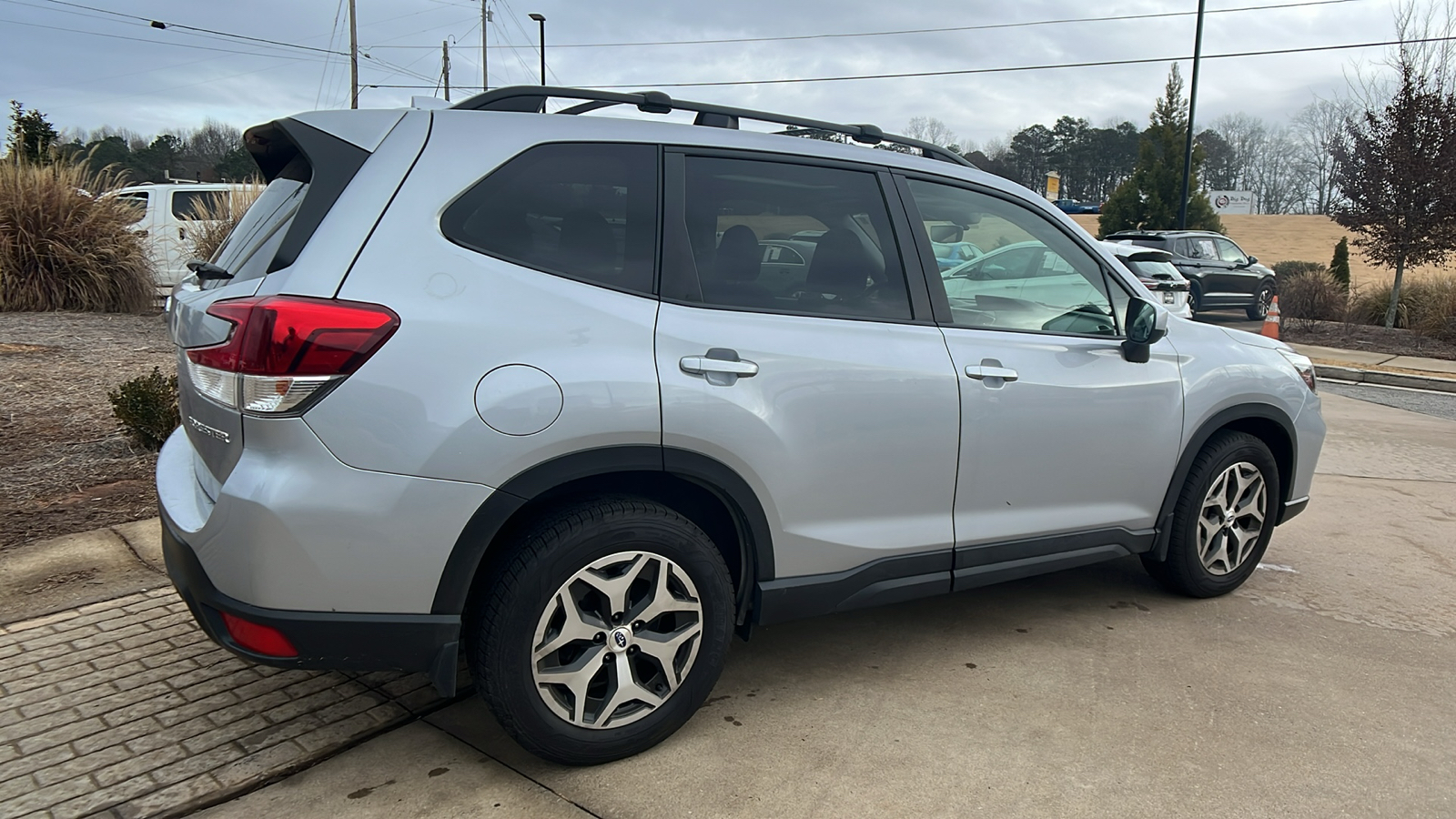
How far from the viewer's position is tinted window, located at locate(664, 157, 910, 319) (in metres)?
2.92

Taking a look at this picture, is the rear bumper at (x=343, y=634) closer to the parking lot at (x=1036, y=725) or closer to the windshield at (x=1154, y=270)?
the parking lot at (x=1036, y=725)

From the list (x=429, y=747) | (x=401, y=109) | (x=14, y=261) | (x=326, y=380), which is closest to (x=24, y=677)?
(x=429, y=747)

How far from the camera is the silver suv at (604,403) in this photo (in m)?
2.35

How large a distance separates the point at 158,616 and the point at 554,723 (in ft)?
6.73

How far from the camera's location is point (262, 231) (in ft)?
9.33

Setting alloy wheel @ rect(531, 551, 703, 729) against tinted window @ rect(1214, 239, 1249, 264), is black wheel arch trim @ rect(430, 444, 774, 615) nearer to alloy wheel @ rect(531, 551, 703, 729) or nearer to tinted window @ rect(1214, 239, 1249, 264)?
alloy wheel @ rect(531, 551, 703, 729)

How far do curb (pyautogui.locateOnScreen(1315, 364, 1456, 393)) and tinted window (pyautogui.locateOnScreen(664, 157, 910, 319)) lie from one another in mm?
11850

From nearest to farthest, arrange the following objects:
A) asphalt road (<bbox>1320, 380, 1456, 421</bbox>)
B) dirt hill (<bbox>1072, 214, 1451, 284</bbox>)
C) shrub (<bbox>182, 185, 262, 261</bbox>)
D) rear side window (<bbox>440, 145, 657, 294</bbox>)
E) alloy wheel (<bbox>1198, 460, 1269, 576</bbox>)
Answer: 1. rear side window (<bbox>440, 145, 657, 294</bbox>)
2. alloy wheel (<bbox>1198, 460, 1269, 576</bbox>)
3. asphalt road (<bbox>1320, 380, 1456, 421</bbox>)
4. shrub (<bbox>182, 185, 262, 261</bbox>)
5. dirt hill (<bbox>1072, 214, 1451, 284</bbox>)

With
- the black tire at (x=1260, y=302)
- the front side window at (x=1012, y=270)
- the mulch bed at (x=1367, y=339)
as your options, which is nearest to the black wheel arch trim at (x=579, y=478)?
the front side window at (x=1012, y=270)

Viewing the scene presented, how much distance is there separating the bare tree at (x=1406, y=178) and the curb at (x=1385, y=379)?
528 cm

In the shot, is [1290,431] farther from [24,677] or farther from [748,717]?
[24,677]

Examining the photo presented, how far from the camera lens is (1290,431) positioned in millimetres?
4273

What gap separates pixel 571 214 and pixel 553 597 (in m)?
1.07

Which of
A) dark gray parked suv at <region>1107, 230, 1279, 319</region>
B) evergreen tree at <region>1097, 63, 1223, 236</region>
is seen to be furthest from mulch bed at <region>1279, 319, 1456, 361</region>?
evergreen tree at <region>1097, 63, 1223, 236</region>
